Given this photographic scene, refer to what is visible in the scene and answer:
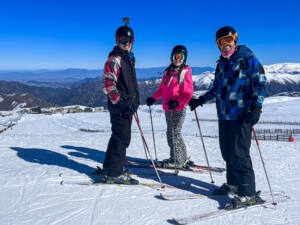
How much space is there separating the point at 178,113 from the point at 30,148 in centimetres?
432

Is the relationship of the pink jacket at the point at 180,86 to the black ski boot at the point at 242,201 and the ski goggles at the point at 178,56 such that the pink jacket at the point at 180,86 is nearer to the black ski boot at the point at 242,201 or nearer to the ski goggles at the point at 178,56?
the ski goggles at the point at 178,56

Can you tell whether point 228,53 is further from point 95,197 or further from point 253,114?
point 95,197

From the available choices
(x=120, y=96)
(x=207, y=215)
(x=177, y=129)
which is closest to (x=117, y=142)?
(x=120, y=96)

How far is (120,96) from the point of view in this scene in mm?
3523

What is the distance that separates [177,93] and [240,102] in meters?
1.59

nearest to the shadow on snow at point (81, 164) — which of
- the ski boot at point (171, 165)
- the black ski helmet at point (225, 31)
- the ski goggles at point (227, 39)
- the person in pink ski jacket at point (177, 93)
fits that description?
the ski boot at point (171, 165)

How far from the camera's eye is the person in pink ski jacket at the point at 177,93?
14.3 ft

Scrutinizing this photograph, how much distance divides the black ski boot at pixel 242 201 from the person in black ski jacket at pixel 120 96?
147 centimetres

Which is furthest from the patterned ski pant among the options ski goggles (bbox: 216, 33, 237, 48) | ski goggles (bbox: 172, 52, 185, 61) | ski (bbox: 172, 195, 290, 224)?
ski (bbox: 172, 195, 290, 224)

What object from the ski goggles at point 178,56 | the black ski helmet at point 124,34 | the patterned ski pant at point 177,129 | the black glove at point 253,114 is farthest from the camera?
the patterned ski pant at point 177,129

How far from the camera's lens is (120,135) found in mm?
3580

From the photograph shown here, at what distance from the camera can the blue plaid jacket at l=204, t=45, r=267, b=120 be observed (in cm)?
293

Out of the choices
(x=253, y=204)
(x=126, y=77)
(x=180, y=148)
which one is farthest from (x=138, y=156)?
(x=253, y=204)

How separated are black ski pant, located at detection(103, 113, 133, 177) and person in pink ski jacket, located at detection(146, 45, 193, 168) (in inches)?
38.7
